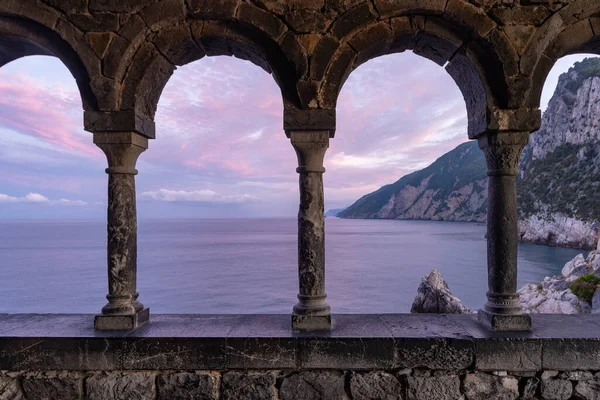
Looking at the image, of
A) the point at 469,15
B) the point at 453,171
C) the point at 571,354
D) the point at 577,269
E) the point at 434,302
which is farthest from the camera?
the point at 453,171

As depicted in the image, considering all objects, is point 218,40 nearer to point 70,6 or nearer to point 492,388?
point 70,6

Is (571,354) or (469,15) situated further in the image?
(469,15)

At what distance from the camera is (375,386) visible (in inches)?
151

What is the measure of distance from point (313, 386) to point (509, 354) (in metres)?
1.77

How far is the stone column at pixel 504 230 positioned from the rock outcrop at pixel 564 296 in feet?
29.4

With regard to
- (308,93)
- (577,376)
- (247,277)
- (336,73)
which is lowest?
(247,277)

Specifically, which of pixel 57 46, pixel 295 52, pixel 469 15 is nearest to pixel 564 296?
pixel 469 15

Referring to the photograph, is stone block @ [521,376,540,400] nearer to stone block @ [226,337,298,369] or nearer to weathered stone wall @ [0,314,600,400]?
weathered stone wall @ [0,314,600,400]

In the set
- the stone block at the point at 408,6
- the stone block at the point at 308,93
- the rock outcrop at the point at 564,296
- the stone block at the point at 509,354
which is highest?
the stone block at the point at 408,6

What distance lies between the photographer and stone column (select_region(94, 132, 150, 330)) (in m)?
4.16

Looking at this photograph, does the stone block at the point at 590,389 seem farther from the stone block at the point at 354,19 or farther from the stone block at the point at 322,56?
the stone block at the point at 354,19

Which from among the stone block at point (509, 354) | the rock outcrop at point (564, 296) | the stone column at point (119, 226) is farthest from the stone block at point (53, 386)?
the rock outcrop at point (564, 296)

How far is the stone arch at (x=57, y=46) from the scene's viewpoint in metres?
4.13

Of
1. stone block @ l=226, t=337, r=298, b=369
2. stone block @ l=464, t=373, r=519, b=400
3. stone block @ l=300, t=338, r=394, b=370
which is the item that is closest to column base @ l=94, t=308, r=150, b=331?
stone block @ l=226, t=337, r=298, b=369
